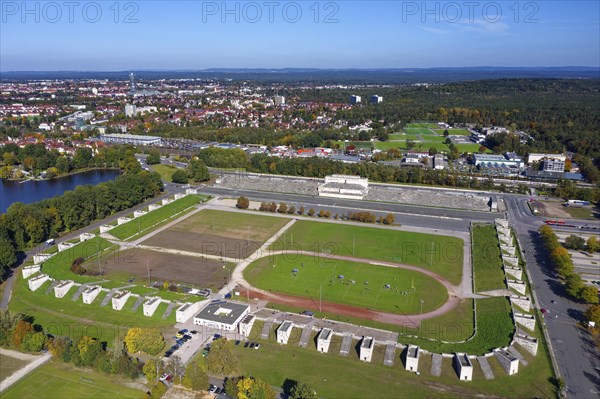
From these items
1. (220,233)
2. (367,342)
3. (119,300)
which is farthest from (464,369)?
(220,233)

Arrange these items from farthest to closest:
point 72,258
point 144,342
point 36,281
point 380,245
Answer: point 380,245, point 72,258, point 36,281, point 144,342

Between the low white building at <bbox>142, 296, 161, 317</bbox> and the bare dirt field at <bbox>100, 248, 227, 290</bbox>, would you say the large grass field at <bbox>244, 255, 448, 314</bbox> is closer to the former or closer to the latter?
the bare dirt field at <bbox>100, 248, 227, 290</bbox>

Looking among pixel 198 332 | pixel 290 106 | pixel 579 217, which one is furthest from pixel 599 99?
pixel 198 332

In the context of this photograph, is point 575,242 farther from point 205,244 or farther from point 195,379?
point 195,379

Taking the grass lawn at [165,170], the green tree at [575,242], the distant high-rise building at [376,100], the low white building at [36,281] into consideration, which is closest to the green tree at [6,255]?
the low white building at [36,281]

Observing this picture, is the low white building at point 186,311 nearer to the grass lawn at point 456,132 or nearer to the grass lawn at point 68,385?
the grass lawn at point 68,385

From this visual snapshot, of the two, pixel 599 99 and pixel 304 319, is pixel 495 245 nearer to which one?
pixel 304 319

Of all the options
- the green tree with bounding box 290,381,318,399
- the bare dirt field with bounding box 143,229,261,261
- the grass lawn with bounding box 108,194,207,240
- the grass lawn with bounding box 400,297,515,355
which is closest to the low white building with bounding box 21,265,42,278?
the grass lawn with bounding box 108,194,207,240
